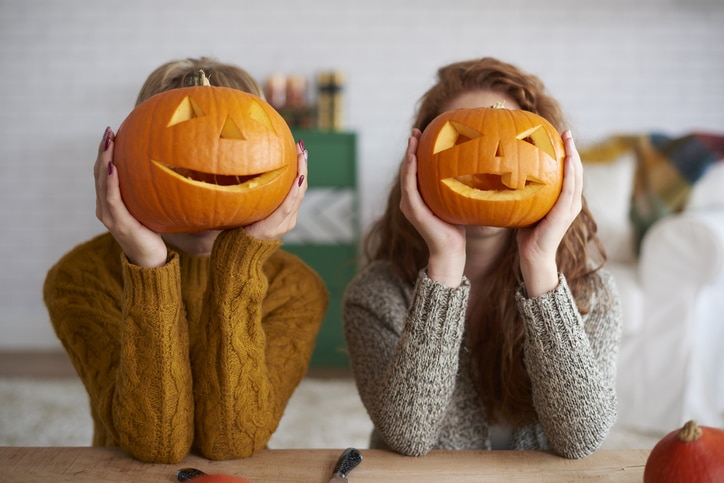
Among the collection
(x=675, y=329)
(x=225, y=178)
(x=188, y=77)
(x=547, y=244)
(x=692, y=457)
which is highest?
(x=188, y=77)

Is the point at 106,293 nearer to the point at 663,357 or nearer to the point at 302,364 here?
the point at 302,364

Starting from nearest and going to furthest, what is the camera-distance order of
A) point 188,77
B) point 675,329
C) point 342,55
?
point 188,77 < point 675,329 < point 342,55

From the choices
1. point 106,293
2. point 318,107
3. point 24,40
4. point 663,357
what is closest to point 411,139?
point 106,293

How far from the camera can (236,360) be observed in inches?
41.3

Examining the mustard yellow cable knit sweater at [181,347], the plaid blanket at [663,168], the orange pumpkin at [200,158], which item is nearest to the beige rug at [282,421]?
the plaid blanket at [663,168]

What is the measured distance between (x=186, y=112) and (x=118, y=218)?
17cm

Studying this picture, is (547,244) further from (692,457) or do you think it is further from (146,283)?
(146,283)

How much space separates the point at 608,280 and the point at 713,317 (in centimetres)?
171

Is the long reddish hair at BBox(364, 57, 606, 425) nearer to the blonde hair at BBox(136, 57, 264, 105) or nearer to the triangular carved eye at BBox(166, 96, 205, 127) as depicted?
the blonde hair at BBox(136, 57, 264, 105)

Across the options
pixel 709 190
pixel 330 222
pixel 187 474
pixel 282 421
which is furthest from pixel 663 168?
pixel 187 474

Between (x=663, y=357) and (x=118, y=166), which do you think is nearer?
(x=118, y=166)

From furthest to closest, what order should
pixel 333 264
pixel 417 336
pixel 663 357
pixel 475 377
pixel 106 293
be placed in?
1. pixel 333 264
2. pixel 663 357
3. pixel 475 377
4. pixel 106 293
5. pixel 417 336

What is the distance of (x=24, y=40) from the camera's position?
3.87m

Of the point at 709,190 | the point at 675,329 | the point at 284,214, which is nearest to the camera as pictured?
the point at 284,214
